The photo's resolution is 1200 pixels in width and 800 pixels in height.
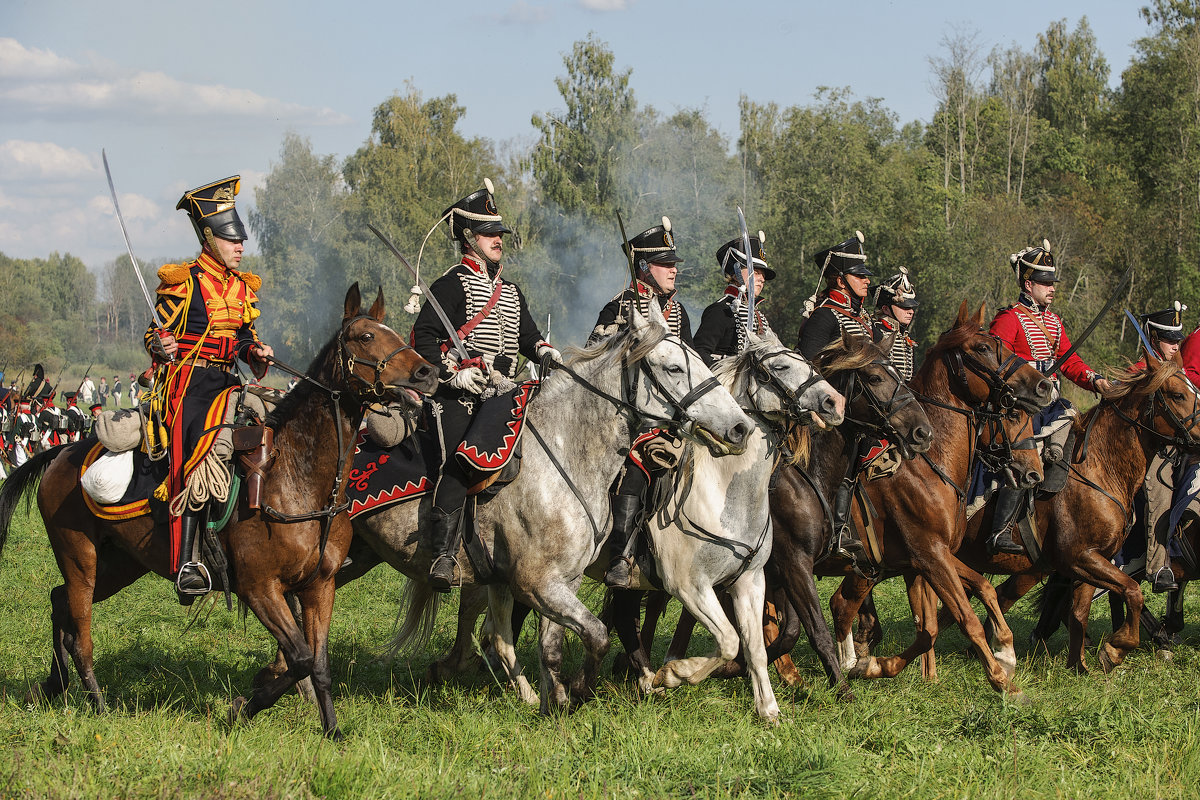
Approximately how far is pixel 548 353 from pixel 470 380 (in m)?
0.66

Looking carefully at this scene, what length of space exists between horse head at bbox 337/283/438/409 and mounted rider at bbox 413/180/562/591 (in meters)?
0.53

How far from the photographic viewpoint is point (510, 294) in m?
7.32

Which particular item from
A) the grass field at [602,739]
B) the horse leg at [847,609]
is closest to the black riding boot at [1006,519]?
the grass field at [602,739]

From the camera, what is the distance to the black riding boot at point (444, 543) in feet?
21.3

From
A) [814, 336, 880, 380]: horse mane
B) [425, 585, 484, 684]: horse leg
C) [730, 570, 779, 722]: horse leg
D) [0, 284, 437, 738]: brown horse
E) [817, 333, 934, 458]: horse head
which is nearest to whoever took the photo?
[0, 284, 437, 738]: brown horse

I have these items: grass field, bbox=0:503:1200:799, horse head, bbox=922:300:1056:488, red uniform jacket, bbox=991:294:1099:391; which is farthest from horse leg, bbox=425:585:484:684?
red uniform jacket, bbox=991:294:1099:391

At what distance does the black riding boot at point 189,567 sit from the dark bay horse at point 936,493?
3.73 metres

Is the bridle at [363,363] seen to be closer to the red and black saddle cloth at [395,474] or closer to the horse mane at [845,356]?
the red and black saddle cloth at [395,474]

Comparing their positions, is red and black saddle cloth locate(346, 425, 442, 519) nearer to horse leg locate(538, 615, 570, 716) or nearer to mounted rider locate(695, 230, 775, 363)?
horse leg locate(538, 615, 570, 716)

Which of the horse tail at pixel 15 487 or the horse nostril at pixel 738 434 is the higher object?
the horse nostril at pixel 738 434

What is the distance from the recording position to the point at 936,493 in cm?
764

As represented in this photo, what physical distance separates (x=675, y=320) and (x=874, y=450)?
1732mm

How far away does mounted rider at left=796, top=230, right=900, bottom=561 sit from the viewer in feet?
25.1

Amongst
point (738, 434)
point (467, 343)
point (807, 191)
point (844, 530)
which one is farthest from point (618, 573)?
point (807, 191)
